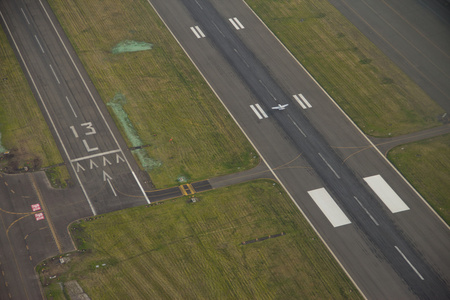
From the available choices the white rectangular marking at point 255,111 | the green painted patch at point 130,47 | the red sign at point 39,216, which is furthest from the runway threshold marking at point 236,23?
the red sign at point 39,216

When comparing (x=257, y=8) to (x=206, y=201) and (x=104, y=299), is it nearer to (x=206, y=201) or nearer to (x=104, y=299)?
(x=206, y=201)

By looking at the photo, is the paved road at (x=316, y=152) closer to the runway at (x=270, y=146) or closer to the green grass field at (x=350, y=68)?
the runway at (x=270, y=146)

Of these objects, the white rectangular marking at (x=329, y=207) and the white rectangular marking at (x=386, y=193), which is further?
the white rectangular marking at (x=386, y=193)

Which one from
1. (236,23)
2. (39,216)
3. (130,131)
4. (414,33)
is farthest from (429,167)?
(39,216)

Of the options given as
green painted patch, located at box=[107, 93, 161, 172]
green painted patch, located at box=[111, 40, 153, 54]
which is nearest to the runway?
green painted patch, located at box=[107, 93, 161, 172]

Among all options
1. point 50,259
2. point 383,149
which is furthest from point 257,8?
point 50,259

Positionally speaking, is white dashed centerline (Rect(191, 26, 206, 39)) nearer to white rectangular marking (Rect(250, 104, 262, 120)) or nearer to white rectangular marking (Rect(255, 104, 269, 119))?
white rectangular marking (Rect(250, 104, 262, 120))

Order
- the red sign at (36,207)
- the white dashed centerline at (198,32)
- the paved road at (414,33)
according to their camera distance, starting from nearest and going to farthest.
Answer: the red sign at (36,207)
the paved road at (414,33)
the white dashed centerline at (198,32)
